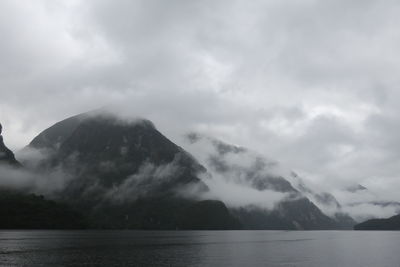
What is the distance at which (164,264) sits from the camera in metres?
142

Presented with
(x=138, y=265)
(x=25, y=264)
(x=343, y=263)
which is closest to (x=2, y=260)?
(x=25, y=264)

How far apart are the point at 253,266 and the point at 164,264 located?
2745 cm

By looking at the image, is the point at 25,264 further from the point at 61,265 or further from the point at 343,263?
the point at 343,263

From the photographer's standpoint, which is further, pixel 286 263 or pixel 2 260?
pixel 286 263

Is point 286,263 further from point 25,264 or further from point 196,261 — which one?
point 25,264

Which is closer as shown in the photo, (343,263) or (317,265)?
(317,265)

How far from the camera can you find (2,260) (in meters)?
143

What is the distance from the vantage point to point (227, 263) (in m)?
148

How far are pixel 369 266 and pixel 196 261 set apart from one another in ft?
184

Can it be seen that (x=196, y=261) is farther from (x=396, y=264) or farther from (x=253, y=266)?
(x=396, y=264)

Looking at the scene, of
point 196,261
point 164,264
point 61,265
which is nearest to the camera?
point 61,265

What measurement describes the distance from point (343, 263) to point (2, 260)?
111350mm

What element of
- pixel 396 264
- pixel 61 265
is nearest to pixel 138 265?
pixel 61 265

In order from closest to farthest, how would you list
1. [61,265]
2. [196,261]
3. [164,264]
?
[61,265], [164,264], [196,261]
